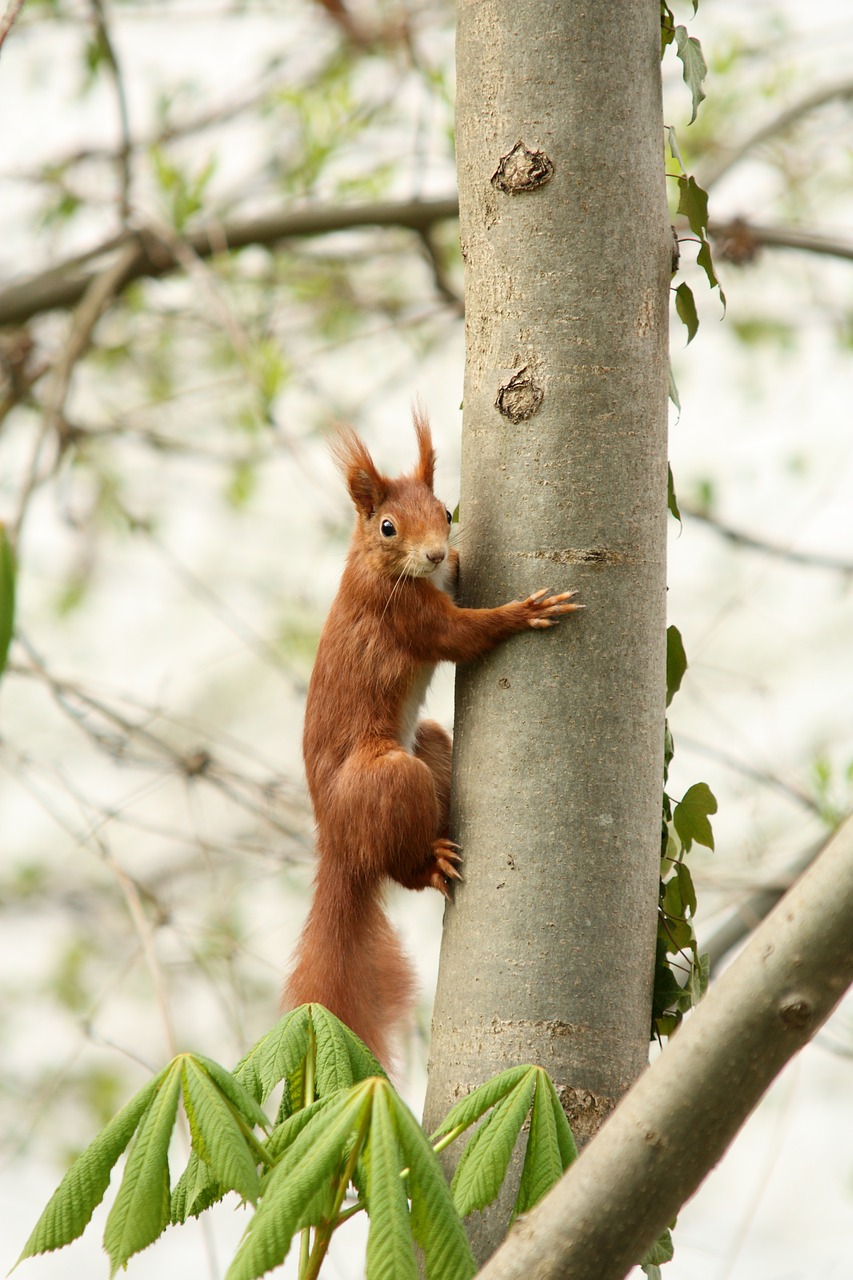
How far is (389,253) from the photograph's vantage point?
398 centimetres

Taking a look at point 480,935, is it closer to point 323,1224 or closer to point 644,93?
point 323,1224

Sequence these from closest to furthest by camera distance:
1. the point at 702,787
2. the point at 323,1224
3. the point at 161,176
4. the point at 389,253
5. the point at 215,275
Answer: the point at 323,1224
the point at 702,787
the point at 161,176
the point at 215,275
the point at 389,253

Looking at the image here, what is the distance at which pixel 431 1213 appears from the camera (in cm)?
99

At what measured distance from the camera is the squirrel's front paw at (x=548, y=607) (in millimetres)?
1299

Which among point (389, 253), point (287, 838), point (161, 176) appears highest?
point (389, 253)

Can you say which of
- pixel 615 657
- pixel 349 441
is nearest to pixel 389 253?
pixel 349 441

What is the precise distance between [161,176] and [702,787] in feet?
7.04

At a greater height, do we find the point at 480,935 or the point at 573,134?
the point at 573,134

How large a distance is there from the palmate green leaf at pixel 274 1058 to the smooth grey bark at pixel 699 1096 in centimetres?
39

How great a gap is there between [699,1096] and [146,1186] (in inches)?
18.6

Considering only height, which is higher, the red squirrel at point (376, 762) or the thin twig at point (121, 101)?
the thin twig at point (121, 101)

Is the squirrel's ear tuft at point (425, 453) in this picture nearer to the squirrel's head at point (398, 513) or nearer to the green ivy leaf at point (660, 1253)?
the squirrel's head at point (398, 513)

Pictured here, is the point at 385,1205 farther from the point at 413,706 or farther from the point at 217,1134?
the point at 413,706

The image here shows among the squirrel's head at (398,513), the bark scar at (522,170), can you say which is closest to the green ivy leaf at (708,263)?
the bark scar at (522,170)
